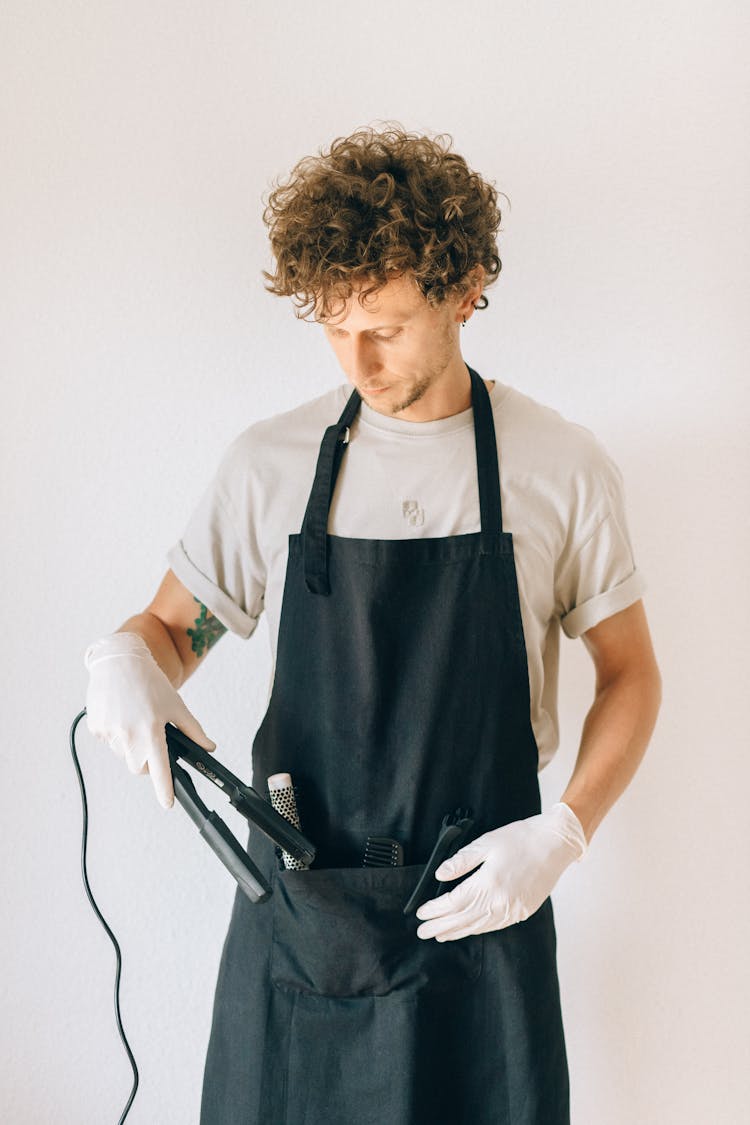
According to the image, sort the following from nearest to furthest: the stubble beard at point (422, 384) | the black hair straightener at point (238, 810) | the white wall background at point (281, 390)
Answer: the black hair straightener at point (238, 810) → the stubble beard at point (422, 384) → the white wall background at point (281, 390)

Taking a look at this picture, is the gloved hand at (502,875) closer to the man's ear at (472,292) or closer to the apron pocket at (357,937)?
the apron pocket at (357,937)

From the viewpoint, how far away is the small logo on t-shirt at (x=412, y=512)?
1188mm

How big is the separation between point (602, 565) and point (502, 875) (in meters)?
0.37

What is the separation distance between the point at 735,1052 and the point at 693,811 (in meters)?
0.38

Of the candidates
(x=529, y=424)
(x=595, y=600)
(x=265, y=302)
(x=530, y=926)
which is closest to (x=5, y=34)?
(x=265, y=302)

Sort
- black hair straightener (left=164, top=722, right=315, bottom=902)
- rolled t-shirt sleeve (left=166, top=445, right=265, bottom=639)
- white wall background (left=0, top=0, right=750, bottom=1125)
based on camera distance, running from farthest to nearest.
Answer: white wall background (left=0, top=0, right=750, bottom=1125), rolled t-shirt sleeve (left=166, top=445, right=265, bottom=639), black hair straightener (left=164, top=722, right=315, bottom=902)

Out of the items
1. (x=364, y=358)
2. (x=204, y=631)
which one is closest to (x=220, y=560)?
(x=204, y=631)

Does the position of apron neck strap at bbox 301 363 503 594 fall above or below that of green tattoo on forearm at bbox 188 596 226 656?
above

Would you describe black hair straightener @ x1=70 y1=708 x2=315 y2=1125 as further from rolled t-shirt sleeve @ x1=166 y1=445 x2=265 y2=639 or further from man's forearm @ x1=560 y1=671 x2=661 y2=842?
man's forearm @ x1=560 y1=671 x2=661 y2=842

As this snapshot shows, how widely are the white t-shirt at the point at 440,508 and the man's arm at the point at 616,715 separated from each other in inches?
1.5

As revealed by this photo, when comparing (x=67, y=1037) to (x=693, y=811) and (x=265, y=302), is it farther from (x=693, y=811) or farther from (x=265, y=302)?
(x=265, y=302)

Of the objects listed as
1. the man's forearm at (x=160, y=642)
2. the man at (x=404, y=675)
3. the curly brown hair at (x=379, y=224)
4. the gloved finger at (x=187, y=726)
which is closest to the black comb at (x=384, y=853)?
the man at (x=404, y=675)

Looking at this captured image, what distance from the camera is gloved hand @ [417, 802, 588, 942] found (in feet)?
3.58

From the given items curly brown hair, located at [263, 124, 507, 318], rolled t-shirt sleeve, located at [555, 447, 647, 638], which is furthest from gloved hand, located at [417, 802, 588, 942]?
curly brown hair, located at [263, 124, 507, 318]
